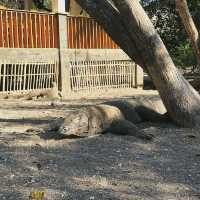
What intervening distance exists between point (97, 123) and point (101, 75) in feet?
34.6

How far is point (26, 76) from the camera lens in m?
16.0

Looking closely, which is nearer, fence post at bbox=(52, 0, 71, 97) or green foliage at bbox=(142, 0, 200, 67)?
fence post at bbox=(52, 0, 71, 97)

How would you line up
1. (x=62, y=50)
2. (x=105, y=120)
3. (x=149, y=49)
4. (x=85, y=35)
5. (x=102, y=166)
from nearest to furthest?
(x=102, y=166) < (x=105, y=120) < (x=149, y=49) < (x=62, y=50) < (x=85, y=35)

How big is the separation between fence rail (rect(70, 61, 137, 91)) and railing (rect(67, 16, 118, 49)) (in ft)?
1.91

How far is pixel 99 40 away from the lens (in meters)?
18.8

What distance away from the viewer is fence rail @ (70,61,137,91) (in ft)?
57.8

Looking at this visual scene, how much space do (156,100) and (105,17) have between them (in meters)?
2.17

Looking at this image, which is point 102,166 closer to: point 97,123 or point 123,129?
point 97,123

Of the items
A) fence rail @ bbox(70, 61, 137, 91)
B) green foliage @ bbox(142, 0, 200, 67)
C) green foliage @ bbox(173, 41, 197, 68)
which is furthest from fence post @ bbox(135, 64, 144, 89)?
green foliage @ bbox(142, 0, 200, 67)

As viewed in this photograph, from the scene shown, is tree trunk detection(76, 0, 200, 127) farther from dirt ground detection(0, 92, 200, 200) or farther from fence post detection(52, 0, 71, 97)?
fence post detection(52, 0, 71, 97)

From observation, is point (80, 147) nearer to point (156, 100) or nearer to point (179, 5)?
point (156, 100)

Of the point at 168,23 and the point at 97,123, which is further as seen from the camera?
the point at 168,23

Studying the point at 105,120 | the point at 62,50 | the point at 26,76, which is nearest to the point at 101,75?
the point at 62,50

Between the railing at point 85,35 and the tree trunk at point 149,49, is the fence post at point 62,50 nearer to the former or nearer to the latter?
the railing at point 85,35
